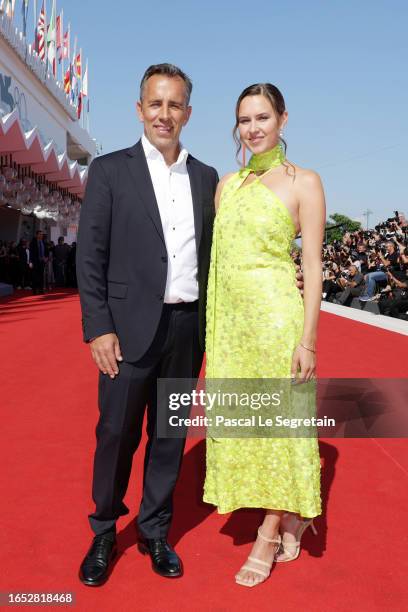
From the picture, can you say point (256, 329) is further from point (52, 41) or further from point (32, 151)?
point (52, 41)

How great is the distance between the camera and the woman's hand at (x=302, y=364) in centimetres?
212

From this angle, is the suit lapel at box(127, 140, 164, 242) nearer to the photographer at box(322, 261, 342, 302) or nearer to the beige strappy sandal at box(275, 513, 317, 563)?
the beige strappy sandal at box(275, 513, 317, 563)

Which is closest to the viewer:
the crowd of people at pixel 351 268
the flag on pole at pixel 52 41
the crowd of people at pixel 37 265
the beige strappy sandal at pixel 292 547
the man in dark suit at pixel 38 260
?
the beige strappy sandal at pixel 292 547

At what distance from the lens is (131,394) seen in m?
2.19

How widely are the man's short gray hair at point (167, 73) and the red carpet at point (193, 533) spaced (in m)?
1.74

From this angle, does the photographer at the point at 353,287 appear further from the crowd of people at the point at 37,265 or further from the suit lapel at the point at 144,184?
the suit lapel at the point at 144,184

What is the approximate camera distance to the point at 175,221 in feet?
7.15

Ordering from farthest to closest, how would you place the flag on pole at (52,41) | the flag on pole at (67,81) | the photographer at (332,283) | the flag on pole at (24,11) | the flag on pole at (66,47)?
the flag on pole at (67,81), the flag on pole at (66,47), the flag on pole at (52,41), the flag on pole at (24,11), the photographer at (332,283)

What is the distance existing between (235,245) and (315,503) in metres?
0.97

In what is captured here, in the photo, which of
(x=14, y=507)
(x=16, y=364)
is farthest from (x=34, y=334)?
(x=14, y=507)

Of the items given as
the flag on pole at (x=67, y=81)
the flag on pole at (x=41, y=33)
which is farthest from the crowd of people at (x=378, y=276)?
the flag on pole at (x=67, y=81)

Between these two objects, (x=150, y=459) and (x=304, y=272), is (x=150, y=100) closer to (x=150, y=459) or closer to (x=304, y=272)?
(x=304, y=272)

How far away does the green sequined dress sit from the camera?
7.05 feet

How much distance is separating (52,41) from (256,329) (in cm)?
3251
